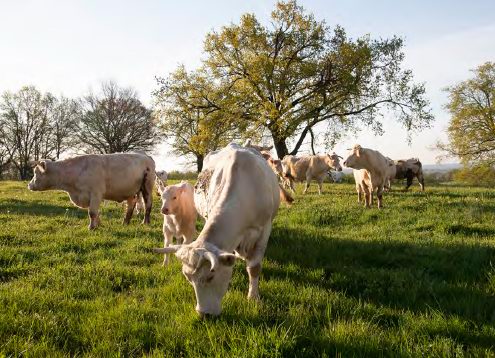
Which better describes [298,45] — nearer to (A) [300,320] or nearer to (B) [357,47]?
(B) [357,47]

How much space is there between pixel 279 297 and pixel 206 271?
1.40m

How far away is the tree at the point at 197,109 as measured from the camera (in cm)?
3303

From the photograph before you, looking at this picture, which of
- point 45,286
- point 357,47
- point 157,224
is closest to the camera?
point 45,286

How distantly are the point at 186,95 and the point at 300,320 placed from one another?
103ft

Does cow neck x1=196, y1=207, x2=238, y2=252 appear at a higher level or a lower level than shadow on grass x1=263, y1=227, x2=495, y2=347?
higher

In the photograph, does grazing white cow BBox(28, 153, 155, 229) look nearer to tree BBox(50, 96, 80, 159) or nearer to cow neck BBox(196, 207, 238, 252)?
cow neck BBox(196, 207, 238, 252)

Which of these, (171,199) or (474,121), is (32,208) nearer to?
(171,199)

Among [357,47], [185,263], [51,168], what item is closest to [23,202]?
[51,168]

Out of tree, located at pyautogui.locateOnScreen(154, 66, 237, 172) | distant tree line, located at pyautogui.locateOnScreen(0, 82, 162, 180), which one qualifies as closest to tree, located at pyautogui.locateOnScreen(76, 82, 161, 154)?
distant tree line, located at pyautogui.locateOnScreen(0, 82, 162, 180)

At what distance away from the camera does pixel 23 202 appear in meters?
18.0

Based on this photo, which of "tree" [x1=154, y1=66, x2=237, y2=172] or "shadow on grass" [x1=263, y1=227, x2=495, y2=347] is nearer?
"shadow on grass" [x1=263, y1=227, x2=495, y2=347]

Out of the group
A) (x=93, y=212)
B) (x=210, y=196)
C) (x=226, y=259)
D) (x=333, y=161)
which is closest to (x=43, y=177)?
(x=93, y=212)

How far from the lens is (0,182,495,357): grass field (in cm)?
386

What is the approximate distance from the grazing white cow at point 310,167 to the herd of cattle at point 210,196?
5.04 m
